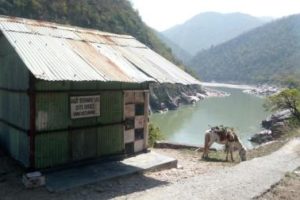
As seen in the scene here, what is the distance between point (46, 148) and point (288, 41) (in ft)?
492

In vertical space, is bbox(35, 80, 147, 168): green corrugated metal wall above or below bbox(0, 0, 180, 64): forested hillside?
below

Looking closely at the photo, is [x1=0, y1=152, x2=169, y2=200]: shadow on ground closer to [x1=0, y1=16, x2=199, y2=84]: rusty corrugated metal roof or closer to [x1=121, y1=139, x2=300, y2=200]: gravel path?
[x1=121, y1=139, x2=300, y2=200]: gravel path

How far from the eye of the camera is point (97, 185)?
9.41m

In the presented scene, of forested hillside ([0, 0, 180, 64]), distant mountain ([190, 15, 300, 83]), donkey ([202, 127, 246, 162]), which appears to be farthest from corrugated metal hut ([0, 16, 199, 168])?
distant mountain ([190, 15, 300, 83])

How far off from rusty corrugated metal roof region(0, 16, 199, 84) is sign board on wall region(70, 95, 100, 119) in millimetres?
914

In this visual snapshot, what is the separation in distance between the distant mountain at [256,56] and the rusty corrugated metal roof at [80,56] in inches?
4541

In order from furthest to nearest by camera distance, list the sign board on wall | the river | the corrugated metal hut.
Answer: the river, the sign board on wall, the corrugated metal hut

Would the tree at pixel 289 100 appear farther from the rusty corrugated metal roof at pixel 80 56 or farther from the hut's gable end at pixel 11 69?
the hut's gable end at pixel 11 69

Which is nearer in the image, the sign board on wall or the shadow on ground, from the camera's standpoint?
the shadow on ground

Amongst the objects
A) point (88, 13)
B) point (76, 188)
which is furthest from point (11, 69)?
point (88, 13)

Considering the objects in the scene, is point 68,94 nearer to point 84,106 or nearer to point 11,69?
point 84,106

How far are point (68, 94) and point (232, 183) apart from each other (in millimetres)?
4509

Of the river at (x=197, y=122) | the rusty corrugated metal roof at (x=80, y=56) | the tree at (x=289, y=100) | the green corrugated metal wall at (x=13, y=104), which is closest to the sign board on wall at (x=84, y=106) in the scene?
the rusty corrugated metal roof at (x=80, y=56)

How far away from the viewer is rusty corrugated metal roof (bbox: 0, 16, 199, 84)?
8.99m
